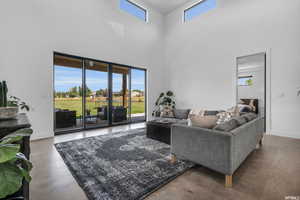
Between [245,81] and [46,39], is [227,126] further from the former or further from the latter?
[46,39]

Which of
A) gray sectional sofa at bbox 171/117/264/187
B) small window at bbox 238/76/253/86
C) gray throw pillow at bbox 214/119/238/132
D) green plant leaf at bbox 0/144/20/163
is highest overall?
small window at bbox 238/76/253/86

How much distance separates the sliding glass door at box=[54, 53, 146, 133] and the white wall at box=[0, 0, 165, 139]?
0.32 m

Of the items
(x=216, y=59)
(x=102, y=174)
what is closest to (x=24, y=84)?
(x=102, y=174)

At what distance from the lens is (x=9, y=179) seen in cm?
56

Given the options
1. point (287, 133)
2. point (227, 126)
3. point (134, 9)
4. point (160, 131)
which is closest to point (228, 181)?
point (227, 126)

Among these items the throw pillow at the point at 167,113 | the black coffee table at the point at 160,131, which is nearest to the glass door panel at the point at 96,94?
the throw pillow at the point at 167,113

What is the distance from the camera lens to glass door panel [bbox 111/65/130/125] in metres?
5.25

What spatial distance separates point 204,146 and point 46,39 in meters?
4.52

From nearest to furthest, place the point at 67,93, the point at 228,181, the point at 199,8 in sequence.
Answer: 1. the point at 228,181
2. the point at 67,93
3. the point at 199,8

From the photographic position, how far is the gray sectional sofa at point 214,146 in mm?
1682

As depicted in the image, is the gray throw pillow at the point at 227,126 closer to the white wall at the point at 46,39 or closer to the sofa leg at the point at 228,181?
the sofa leg at the point at 228,181

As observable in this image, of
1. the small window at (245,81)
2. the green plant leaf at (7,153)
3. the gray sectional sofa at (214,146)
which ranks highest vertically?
the small window at (245,81)

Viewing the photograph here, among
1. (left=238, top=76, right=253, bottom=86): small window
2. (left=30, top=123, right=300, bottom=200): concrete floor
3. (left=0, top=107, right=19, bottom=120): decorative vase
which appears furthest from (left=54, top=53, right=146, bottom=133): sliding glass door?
(left=238, top=76, right=253, bottom=86): small window

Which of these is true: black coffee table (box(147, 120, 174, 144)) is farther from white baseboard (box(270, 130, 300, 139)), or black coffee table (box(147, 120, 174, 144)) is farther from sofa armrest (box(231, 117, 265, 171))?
white baseboard (box(270, 130, 300, 139))
